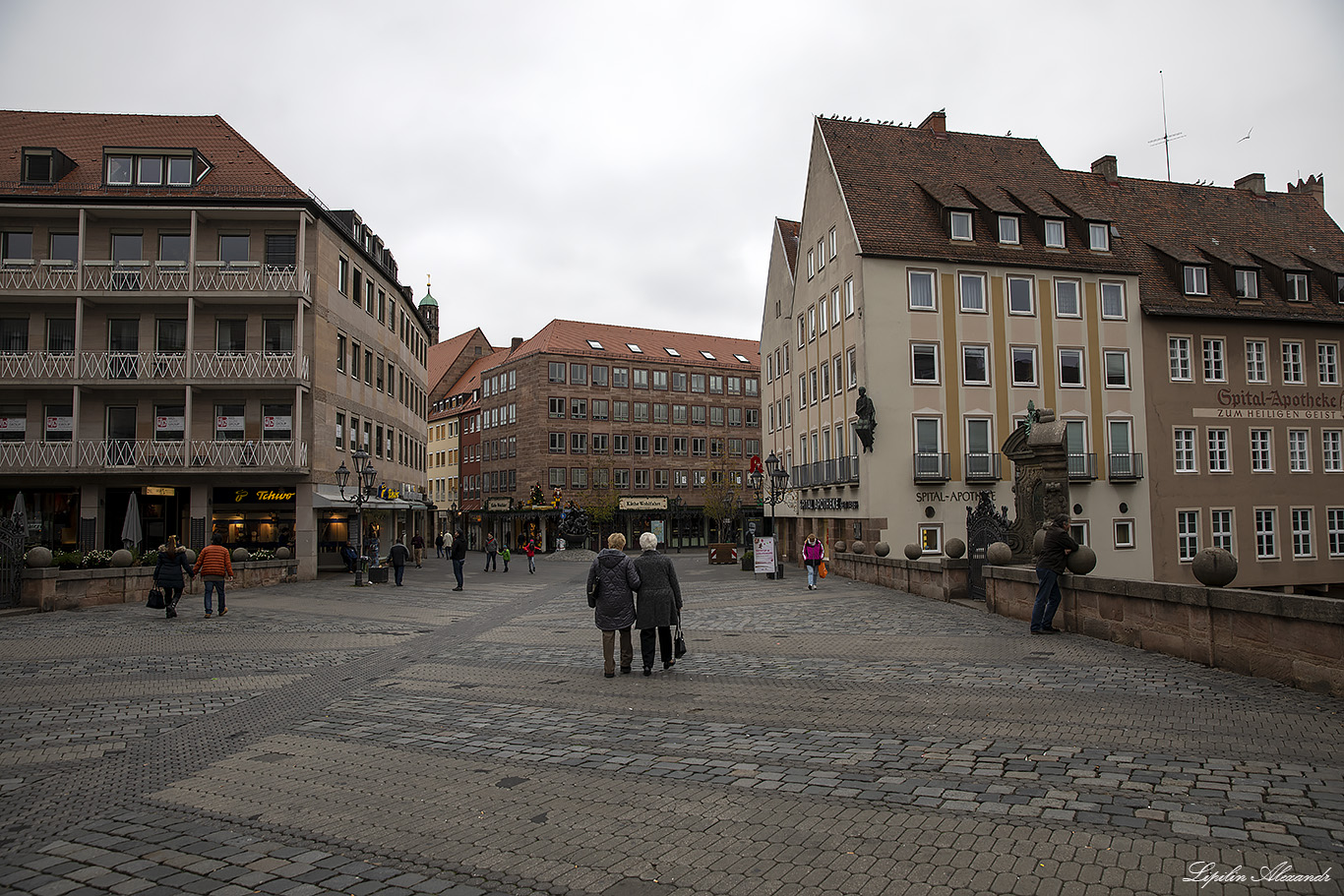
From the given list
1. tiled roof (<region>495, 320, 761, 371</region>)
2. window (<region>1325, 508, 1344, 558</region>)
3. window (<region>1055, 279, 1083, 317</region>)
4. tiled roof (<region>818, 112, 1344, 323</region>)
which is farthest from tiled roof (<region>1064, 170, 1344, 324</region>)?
tiled roof (<region>495, 320, 761, 371</region>)

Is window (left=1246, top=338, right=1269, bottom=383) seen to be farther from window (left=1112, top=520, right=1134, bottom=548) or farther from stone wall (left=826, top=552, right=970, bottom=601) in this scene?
A: stone wall (left=826, top=552, right=970, bottom=601)

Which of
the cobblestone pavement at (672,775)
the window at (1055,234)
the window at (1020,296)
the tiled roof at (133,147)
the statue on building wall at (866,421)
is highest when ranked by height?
the tiled roof at (133,147)

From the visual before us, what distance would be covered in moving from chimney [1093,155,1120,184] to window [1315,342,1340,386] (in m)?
11.7

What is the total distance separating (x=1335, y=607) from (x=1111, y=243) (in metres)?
35.4

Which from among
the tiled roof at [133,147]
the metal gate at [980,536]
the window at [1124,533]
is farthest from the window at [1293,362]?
the tiled roof at [133,147]

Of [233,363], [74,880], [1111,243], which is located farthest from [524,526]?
[74,880]

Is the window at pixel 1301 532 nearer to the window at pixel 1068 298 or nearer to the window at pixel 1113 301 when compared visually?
the window at pixel 1113 301

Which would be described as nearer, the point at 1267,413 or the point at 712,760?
the point at 712,760

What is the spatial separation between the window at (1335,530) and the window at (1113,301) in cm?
1290

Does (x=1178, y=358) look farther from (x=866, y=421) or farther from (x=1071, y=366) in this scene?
(x=866, y=421)

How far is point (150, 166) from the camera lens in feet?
111

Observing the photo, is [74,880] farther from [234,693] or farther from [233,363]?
[233,363]

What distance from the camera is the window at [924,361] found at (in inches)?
1425

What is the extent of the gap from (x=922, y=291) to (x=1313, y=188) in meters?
25.3
